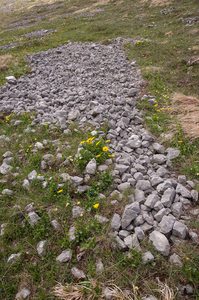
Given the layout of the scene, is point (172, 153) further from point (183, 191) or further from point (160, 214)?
point (160, 214)

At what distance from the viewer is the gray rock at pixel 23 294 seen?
2.35 m

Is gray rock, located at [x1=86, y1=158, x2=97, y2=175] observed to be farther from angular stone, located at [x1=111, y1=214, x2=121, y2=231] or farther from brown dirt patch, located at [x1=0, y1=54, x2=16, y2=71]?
brown dirt patch, located at [x1=0, y1=54, x2=16, y2=71]

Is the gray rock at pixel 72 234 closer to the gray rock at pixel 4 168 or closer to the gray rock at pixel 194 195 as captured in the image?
the gray rock at pixel 194 195

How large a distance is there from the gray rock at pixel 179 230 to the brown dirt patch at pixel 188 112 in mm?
2450

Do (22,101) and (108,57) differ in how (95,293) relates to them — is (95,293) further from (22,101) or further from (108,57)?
(108,57)

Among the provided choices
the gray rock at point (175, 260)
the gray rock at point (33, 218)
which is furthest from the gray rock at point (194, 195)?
the gray rock at point (33, 218)

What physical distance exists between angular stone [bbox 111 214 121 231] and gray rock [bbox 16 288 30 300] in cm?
142

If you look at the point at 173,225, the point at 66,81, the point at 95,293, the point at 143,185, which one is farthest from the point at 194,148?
the point at 66,81

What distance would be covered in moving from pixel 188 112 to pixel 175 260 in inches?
162

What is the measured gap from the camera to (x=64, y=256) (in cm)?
260

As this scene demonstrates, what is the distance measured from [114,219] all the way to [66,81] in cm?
658

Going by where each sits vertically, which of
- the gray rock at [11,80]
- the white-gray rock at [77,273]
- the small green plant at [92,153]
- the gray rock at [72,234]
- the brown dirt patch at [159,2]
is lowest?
Result: the white-gray rock at [77,273]

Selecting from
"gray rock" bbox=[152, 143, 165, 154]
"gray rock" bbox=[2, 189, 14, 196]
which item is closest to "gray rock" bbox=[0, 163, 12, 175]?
"gray rock" bbox=[2, 189, 14, 196]

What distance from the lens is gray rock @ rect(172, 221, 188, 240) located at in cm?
253
